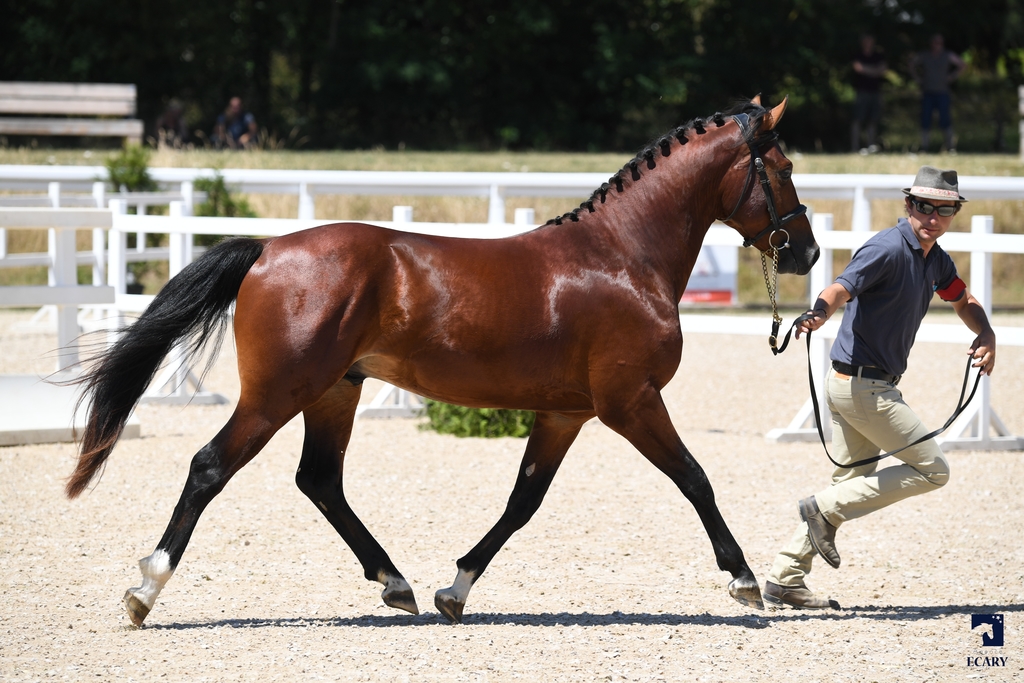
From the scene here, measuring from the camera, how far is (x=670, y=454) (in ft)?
16.2

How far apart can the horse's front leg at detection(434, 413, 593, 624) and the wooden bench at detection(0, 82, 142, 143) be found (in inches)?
722

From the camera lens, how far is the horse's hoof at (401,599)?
504cm

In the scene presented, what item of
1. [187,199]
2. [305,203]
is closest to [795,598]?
[305,203]

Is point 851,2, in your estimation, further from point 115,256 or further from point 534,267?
point 534,267

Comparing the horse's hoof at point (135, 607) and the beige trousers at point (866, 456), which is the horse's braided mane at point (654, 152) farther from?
the horse's hoof at point (135, 607)

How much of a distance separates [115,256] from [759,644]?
278 inches

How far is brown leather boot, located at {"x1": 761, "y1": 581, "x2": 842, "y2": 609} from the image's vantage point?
17.1ft

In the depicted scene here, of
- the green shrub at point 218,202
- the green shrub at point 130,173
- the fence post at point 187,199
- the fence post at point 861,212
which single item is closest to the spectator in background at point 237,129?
the green shrub at point 130,173

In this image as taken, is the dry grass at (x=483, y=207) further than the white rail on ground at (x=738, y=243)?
Yes

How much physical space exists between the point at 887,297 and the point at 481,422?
4061mm


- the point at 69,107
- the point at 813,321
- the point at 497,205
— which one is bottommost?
the point at 497,205

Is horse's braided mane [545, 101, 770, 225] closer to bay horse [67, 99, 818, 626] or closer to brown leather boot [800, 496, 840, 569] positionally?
bay horse [67, 99, 818, 626]

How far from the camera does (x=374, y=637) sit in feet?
15.4

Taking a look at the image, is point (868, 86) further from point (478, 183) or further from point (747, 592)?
point (747, 592)
